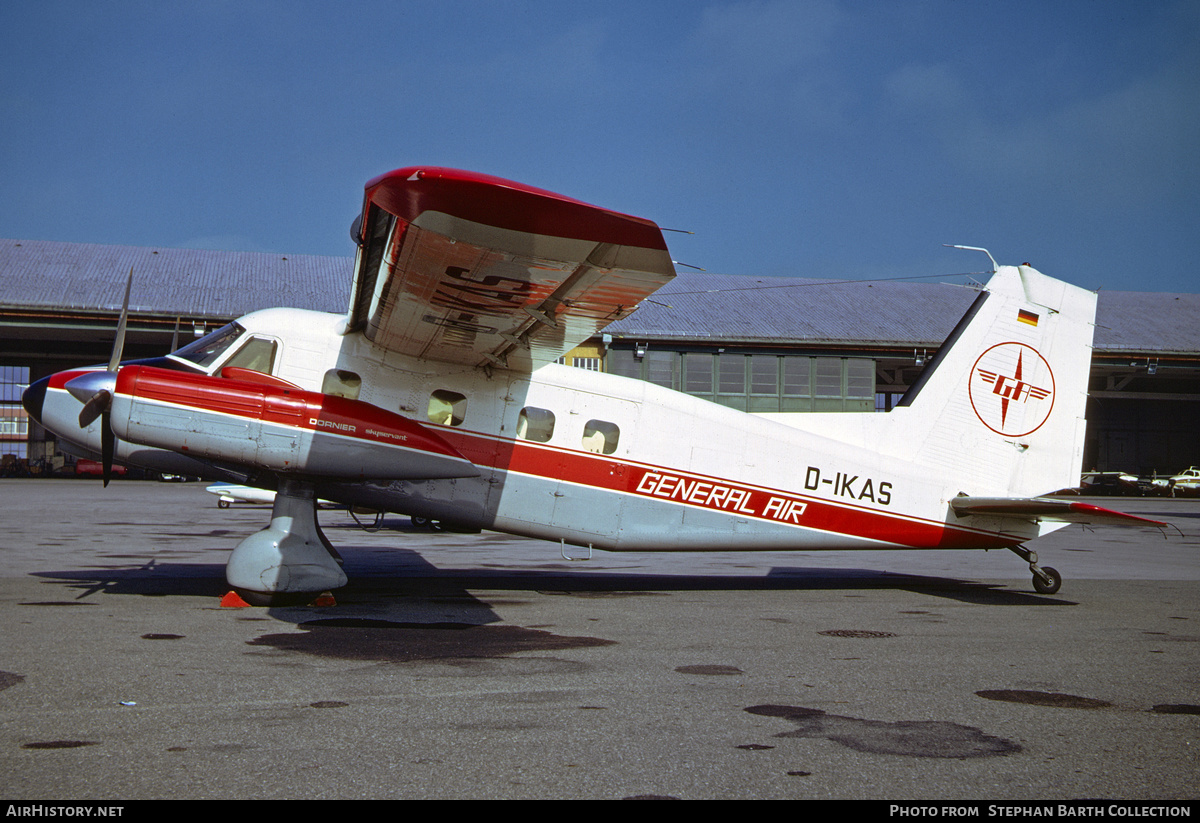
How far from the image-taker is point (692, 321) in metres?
42.5

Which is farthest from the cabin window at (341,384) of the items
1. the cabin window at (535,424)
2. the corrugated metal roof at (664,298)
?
the corrugated metal roof at (664,298)

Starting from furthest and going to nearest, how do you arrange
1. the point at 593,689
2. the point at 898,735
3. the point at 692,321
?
the point at 692,321 < the point at 593,689 < the point at 898,735

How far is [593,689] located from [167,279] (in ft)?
143

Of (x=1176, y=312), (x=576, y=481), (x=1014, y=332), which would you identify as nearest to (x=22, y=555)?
(x=576, y=481)

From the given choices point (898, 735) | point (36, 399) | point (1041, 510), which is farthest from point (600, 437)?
point (898, 735)

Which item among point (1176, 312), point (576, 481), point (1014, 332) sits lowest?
point (576, 481)

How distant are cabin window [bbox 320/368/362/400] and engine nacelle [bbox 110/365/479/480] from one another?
0.85 meters

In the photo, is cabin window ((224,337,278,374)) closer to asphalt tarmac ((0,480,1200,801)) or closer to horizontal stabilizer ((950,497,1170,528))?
asphalt tarmac ((0,480,1200,801))

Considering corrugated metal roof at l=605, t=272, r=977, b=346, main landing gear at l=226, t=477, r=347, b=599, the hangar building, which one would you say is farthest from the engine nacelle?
corrugated metal roof at l=605, t=272, r=977, b=346

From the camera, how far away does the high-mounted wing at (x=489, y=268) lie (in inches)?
246

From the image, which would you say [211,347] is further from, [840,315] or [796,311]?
[840,315]

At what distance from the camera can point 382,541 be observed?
18.6 m
